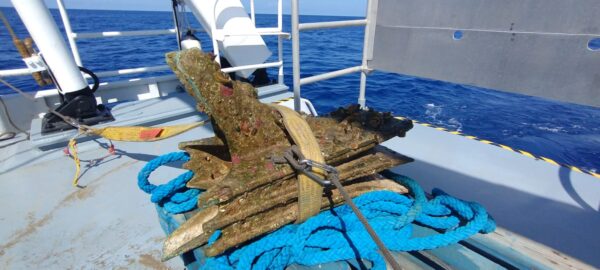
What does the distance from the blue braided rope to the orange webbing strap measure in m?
0.05

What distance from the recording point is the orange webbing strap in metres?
1.17

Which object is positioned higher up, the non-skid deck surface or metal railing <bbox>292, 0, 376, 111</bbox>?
metal railing <bbox>292, 0, 376, 111</bbox>

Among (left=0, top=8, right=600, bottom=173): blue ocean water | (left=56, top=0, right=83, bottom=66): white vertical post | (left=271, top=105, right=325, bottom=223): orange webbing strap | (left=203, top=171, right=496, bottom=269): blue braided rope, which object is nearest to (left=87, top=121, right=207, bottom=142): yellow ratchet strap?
(left=271, top=105, right=325, bottom=223): orange webbing strap

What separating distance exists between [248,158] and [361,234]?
0.60m

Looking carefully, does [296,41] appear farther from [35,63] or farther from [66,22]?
[66,22]

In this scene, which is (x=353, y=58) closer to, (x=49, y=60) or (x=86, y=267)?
(x=49, y=60)

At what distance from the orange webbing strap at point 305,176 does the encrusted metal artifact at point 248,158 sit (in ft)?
0.18

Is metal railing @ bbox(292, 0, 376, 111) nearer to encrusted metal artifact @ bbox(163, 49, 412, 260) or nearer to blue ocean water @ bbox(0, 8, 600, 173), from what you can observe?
encrusted metal artifact @ bbox(163, 49, 412, 260)

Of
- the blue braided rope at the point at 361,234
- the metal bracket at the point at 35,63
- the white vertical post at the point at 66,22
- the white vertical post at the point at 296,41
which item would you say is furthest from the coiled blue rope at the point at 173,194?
the white vertical post at the point at 66,22

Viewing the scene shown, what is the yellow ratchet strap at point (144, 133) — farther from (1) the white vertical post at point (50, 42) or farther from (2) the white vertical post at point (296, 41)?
(1) the white vertical post at point (50, 42)

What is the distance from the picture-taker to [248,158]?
1325mm

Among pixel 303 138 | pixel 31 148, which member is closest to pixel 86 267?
pixel 303 138

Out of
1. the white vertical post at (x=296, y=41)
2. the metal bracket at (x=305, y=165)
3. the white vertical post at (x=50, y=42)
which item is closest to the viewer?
the metal bracket at (x=305, y=165)

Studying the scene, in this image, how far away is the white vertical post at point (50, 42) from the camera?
8.71 ft
